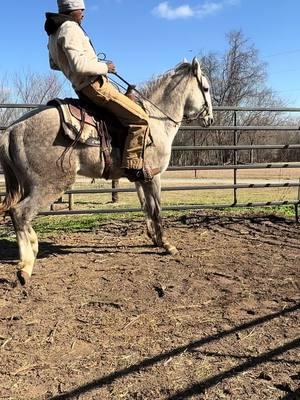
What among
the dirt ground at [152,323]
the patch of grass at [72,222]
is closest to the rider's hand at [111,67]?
the dirt ground at [152,323]

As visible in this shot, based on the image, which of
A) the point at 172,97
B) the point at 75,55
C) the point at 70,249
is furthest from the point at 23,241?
the point at 172,97

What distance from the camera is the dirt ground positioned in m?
2.92

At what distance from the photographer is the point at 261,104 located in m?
46.2

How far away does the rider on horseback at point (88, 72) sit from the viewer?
4.61m

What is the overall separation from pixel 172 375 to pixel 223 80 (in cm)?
4743

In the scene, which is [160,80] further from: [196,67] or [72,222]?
[72,222]

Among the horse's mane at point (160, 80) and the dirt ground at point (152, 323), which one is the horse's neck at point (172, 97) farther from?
the dirt ground at point (152, 323)

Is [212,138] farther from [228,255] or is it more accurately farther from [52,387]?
[52,387]

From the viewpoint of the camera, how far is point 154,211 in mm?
6016

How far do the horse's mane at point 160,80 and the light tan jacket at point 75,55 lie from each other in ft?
3.81

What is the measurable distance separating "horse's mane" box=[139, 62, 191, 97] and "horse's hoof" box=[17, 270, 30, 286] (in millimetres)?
2620

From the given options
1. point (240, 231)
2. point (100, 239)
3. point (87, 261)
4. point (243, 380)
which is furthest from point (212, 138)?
point (243, 380)

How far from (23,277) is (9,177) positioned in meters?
1.12

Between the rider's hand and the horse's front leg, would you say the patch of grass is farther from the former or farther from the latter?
the rider's hand
